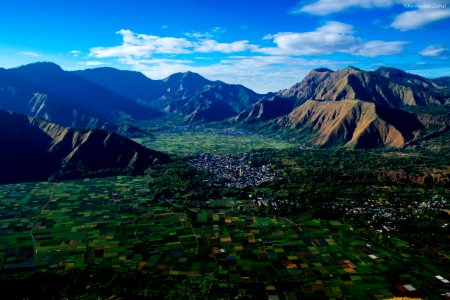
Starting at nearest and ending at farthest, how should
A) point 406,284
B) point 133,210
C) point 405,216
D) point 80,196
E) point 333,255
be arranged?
point 406,284, point 333,255, point 405,216, point 133,210, point 80,196

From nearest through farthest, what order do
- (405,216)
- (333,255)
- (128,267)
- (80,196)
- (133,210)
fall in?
(128,267)
(333,255)
(405,216)
(133,210)
(80,196)

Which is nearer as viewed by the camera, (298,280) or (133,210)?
(298,280)

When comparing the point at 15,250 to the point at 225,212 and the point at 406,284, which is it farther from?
the point at 406,284

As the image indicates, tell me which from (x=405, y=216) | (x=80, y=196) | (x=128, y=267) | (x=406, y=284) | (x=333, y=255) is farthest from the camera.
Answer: (x=80, y=196)

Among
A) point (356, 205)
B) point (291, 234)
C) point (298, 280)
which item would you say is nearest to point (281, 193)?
point (356, 205)

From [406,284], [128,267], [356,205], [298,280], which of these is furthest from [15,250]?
[356,205]

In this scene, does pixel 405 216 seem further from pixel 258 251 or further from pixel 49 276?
pixel 49 276
